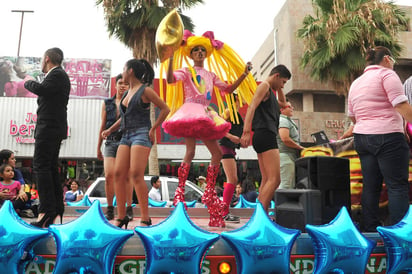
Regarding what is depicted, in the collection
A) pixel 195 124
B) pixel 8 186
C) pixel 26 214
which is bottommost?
pixel 26 214

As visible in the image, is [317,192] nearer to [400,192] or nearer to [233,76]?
[400,192]

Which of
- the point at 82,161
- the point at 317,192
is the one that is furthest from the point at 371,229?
the point at 82,161

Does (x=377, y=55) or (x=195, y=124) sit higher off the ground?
(x=377, y=55)

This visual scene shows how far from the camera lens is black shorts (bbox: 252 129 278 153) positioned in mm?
3439

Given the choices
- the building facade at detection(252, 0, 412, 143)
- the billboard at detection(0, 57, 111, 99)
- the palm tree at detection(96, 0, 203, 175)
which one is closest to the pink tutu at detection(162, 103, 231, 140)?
the palm tree at detection(96, 0, 203, 175)

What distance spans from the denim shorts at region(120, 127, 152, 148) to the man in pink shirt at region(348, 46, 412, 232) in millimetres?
1775

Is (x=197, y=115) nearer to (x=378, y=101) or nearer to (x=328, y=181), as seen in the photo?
(x=328, y=181)

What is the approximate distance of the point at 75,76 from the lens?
82.8ft

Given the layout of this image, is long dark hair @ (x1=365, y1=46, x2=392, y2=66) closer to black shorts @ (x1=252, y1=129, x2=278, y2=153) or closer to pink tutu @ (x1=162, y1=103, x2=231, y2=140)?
black shorts @ (x1=252, y1=129, x2=278, y2=153)

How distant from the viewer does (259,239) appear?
2.00 meters

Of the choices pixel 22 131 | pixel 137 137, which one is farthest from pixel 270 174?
pixel 22 131

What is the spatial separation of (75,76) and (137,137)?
78.9ft

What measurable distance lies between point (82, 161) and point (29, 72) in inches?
478

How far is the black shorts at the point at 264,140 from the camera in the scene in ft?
11.3
